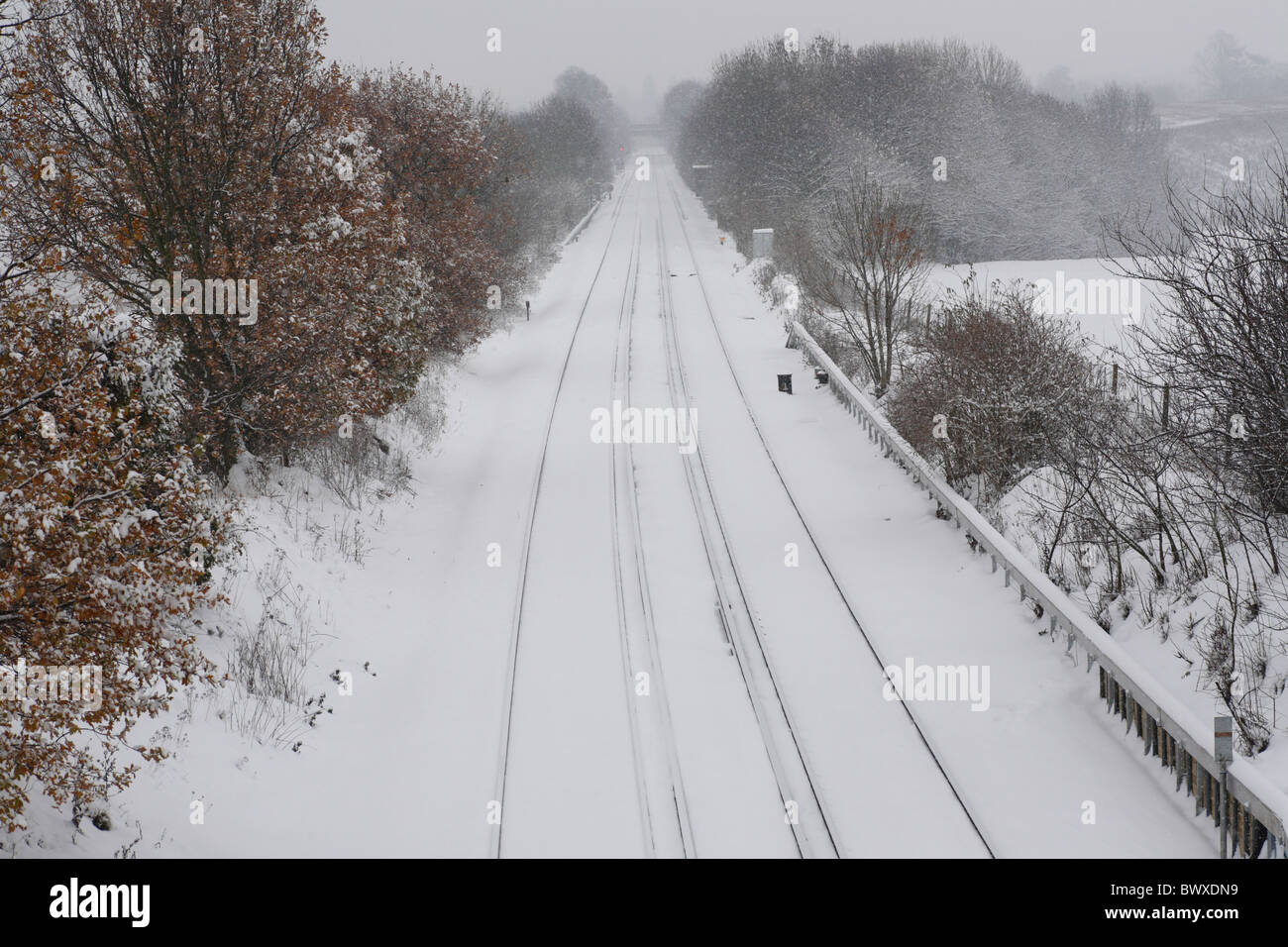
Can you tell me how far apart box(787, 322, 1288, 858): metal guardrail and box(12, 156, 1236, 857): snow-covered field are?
240 millimetres

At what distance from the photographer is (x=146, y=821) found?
26.3 feet

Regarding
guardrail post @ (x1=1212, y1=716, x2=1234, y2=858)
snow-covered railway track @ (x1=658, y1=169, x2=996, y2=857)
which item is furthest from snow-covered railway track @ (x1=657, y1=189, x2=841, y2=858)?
guardrail post @ (x1=1212, y1=716, x2=1234, y2=858)

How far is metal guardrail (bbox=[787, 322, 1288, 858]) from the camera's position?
7160 mm

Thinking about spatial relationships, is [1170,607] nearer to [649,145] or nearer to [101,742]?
[101,742]

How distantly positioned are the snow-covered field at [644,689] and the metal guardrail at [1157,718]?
0.79 feet

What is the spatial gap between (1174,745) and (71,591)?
27.9 feet

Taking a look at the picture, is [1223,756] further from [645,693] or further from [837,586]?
[837,586]

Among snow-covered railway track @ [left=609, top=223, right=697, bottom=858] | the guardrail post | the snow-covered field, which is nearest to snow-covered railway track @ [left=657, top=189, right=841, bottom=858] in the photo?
the snow-covered field

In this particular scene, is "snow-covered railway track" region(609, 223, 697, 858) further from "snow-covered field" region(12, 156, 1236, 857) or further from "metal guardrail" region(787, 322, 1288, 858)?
"metal guardrail" region(787, 322, 1288, 858)

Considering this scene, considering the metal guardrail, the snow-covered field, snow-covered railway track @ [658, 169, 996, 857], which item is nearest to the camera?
the metal guardrail

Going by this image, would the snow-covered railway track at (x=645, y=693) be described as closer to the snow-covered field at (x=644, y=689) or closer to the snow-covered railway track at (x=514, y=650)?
the snow-covered field at (x=644, y=689)

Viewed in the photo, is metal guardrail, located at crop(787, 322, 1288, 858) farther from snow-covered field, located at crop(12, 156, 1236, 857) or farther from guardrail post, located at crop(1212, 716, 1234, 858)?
snow-covered field, located at crop(12, 156, 1236, 857)

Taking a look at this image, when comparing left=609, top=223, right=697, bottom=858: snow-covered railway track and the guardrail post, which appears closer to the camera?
the guardrail post

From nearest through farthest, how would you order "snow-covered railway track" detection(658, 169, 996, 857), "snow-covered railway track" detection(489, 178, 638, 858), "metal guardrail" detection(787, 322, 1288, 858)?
"metal guardrail" detection(787, 322, 1288, 858) → "snow-covered railway track" detection(658, 169, 996, 857) → "snow-covered railway track" detection(489, 178, 638, 858)
